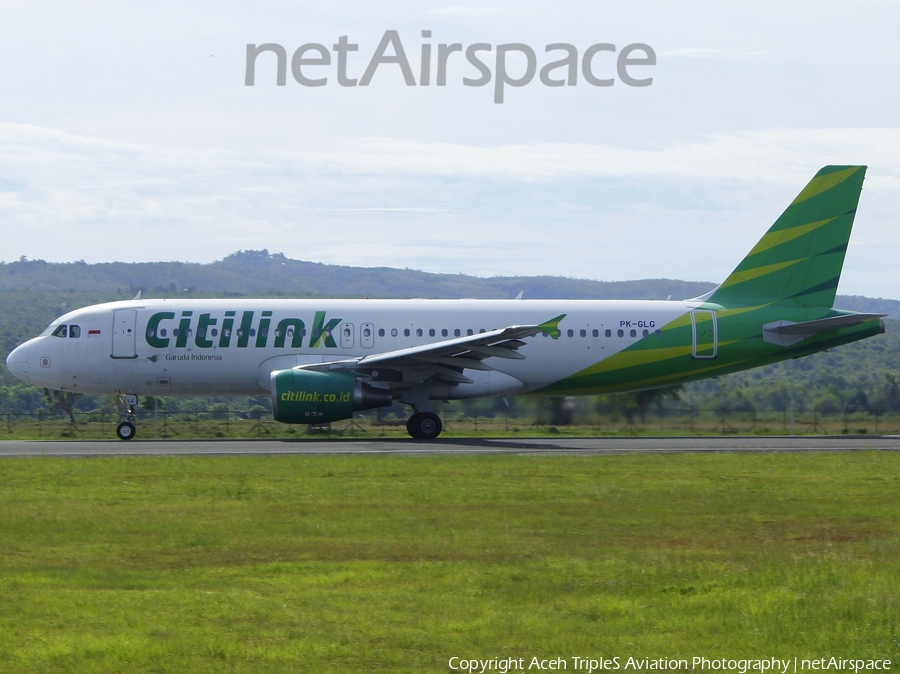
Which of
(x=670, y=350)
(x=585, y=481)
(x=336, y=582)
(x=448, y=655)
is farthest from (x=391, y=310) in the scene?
(x=448, y=655)

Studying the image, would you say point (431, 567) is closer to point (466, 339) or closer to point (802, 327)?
point (466, 339)

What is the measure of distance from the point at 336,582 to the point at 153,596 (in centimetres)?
162

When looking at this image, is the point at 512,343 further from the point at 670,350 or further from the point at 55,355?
the point at 55,355

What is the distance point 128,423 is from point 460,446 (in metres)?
9.66

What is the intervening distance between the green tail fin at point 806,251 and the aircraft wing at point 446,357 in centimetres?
733

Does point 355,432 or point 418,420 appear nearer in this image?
point 418,420

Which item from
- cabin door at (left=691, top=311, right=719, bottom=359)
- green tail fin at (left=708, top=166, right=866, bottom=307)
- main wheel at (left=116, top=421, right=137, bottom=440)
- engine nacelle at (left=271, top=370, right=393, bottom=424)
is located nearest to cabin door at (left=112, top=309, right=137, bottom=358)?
main wheel at (left=116, top=421, right=137, bottom=440)

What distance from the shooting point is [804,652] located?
775 cm

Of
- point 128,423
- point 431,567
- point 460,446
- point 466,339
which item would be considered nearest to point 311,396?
point 460,446

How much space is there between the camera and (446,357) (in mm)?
28203

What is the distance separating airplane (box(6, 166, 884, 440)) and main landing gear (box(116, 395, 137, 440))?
0.06 meters

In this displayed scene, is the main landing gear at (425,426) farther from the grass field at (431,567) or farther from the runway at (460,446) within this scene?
the grass field at (431,567)

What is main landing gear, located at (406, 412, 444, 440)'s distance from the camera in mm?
29125

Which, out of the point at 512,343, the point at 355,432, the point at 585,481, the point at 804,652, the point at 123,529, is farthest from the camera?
the point at 355,432
